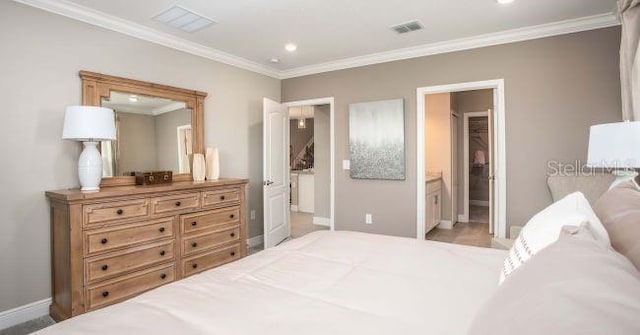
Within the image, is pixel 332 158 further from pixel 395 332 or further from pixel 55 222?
pixel 395 332

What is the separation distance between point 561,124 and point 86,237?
4363 mm

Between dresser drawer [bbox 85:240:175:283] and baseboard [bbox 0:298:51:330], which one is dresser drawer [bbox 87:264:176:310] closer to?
dresser drawer [bbox 85:240:175:283]

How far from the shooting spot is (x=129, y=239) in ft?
8.50

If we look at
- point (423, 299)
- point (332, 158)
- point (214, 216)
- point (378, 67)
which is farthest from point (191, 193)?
point (378, 67)

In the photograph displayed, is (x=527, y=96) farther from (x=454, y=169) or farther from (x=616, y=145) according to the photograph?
(x=454, y=169)

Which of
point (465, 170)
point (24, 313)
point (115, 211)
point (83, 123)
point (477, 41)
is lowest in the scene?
point (24, 313)

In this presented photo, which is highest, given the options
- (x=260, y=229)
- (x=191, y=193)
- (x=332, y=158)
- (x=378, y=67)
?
(x=378, y=67)

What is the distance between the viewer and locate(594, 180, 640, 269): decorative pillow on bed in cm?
86

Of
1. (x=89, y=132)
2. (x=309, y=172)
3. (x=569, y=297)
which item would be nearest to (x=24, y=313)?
(x=89, y=132)

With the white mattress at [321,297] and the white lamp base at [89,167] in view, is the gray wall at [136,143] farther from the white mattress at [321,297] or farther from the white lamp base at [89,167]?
the white mattress at [321,297]

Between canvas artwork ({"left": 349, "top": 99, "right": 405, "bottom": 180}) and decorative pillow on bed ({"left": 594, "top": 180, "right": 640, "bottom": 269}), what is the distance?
2.68 meters

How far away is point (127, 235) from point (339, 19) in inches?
105

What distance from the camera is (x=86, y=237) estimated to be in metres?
2.33

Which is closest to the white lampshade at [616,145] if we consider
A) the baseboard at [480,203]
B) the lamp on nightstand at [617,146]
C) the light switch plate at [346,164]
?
the lamp on nightstand at [617,146]
